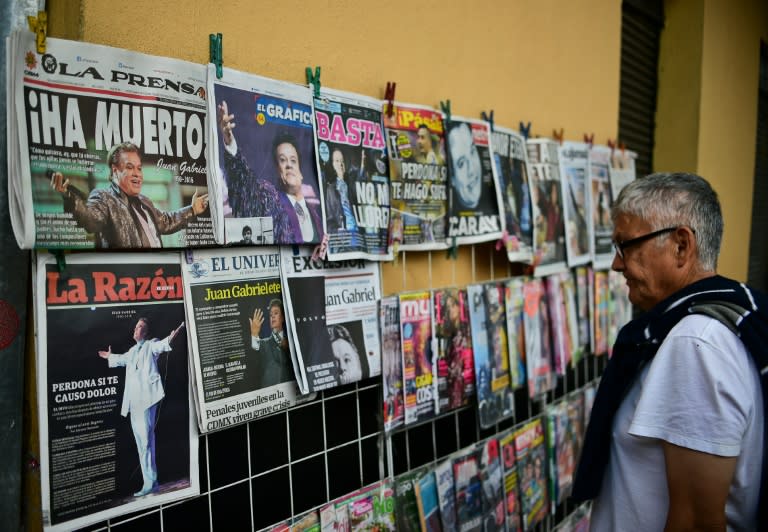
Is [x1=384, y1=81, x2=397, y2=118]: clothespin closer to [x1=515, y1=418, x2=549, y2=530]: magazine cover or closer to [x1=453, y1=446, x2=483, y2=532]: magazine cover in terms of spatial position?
[x1=453, y1=446, x2=483, y2=532]: magazine cover

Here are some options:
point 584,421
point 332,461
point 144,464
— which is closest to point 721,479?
point 332,461

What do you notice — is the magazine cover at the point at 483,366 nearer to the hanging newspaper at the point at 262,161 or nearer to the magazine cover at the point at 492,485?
the magazine cover at the point at 492,485

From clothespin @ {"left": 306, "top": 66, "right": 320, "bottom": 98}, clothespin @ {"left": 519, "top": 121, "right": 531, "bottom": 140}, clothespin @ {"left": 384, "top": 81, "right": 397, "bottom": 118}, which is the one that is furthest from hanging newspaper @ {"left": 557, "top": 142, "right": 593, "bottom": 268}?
clothespin @ {"left": 306, "top": 66, "right": 320, "bottom": 98}

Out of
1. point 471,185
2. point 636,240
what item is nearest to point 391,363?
point 471,185

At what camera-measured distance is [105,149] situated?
3.64ft

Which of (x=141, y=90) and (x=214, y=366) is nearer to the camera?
(x=141, y=90)

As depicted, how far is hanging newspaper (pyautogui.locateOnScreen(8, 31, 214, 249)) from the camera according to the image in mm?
1020

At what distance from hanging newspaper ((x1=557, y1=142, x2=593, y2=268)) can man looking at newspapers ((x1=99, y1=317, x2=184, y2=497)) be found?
178 centimetres

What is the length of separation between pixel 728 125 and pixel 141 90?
4.22 m

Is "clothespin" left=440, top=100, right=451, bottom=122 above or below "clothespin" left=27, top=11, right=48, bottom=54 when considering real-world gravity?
above

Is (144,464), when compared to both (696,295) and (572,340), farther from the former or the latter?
(572,340)

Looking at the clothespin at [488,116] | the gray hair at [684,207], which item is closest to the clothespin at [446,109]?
the clothespin at [488,116]

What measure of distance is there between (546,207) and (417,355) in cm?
92

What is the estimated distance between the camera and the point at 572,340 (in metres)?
2.54
